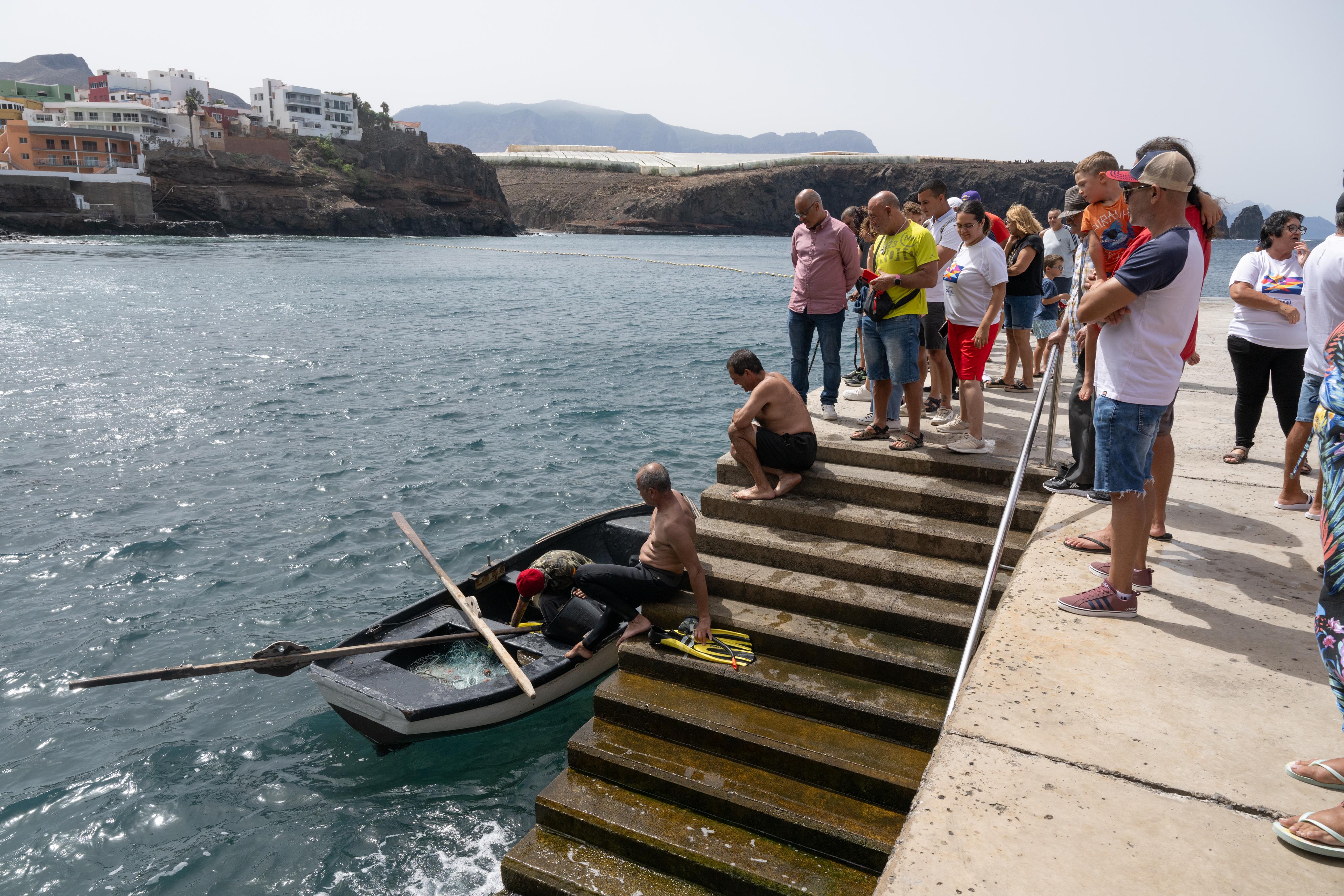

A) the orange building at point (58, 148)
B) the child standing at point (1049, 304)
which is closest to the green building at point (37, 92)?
the orange building at point (58, 148)

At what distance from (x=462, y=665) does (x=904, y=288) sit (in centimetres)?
478

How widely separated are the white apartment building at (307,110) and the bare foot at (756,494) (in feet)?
389

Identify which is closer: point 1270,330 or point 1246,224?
point 1270,330

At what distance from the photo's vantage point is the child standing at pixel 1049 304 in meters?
9.98

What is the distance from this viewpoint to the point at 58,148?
274ft

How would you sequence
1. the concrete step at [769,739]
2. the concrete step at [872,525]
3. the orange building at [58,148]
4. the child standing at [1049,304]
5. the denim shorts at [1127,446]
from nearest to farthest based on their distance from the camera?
the denim shorts at [1127,446]
the concrete step at [769,739]
the concrete step at [872,525]
the child standing at [1049,304]
the orange building at [58,148]

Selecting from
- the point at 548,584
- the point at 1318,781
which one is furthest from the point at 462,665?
the point at 1318,781

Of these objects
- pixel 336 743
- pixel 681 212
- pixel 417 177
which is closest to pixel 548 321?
pixel 336 743

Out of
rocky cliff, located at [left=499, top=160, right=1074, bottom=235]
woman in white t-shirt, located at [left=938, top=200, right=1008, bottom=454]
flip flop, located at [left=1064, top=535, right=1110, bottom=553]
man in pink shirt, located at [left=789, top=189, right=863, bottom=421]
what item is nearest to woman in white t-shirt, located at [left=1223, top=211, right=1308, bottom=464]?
woman in white t-shirt, located at [left=938, top=200, right=1008, bottom=454]

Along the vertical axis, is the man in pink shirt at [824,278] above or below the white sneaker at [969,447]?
above

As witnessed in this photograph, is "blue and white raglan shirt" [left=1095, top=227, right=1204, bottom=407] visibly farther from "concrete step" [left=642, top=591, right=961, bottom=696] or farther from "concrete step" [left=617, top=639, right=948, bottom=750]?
"concrete step" [left=617, top=639, right=948, bottom=750]

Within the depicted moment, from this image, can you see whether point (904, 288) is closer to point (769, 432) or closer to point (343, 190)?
point (769, 432)

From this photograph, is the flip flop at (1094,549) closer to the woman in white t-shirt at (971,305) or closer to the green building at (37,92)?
the woman in white t-shirt at (971,305)

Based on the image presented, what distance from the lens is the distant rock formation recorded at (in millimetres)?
139750
